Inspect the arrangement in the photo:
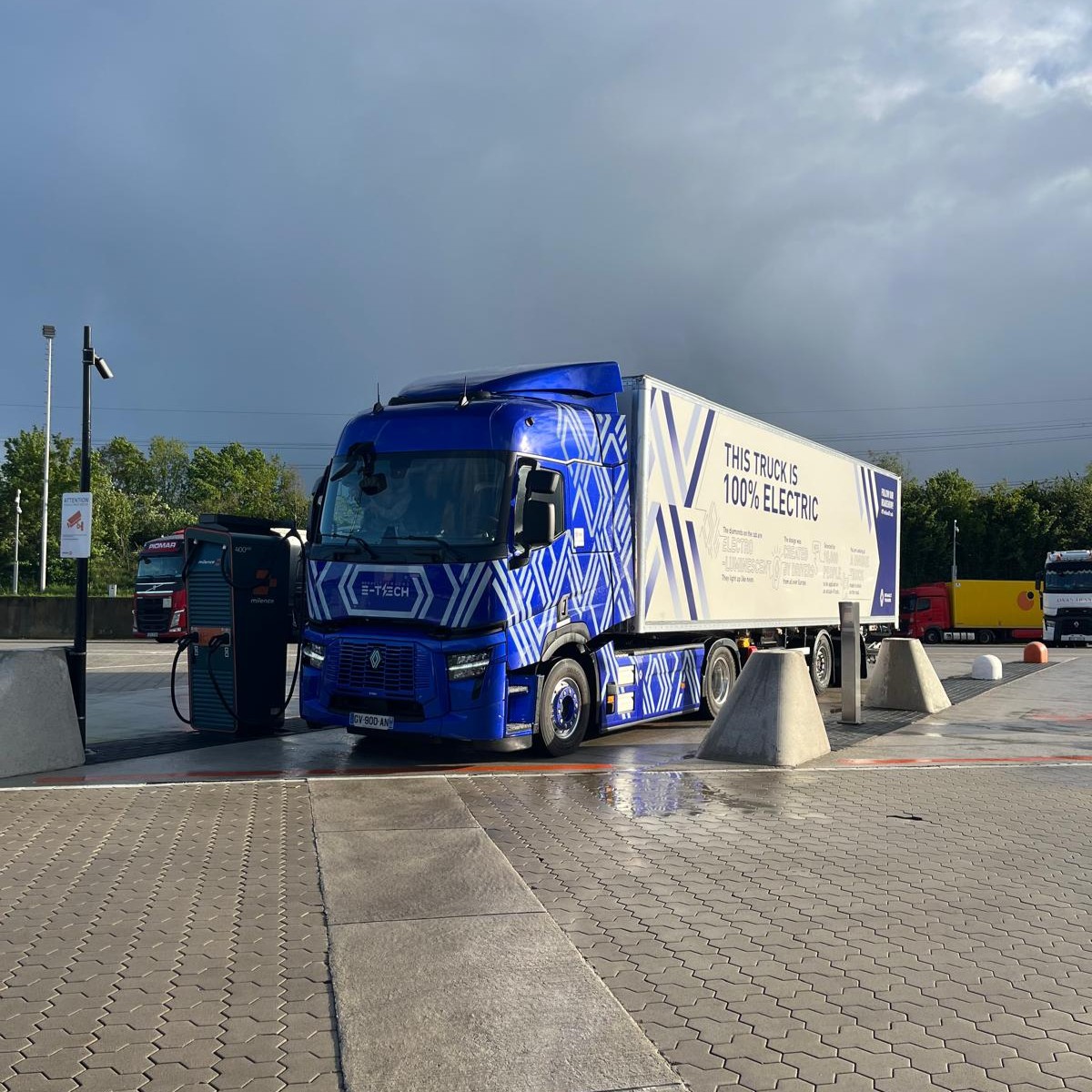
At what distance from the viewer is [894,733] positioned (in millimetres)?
12930

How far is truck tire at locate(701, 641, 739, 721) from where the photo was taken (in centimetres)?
1372

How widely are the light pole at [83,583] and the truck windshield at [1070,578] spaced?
3808cm

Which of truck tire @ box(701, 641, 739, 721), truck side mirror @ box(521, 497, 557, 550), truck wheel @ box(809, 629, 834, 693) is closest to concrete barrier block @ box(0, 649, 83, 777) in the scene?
truck side mirror @ box(521, 497, 557, 550)

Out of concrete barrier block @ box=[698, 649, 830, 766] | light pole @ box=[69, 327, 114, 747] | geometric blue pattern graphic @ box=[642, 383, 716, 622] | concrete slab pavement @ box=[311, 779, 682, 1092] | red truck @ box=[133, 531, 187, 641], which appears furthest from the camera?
red truck @ box=[133, 531, 187, 641]

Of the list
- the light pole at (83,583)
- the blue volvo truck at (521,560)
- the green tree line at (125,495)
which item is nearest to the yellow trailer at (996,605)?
the green tree line at (125,495)

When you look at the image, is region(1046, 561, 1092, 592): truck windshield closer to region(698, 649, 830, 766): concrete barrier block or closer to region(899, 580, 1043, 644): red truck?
region(899, 580, 1043, 644): red truck

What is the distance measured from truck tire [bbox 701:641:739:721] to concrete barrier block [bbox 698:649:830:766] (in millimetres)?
2820

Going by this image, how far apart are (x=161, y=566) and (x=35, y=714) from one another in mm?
25737

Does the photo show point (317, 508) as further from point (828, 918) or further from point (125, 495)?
point (125, 495)

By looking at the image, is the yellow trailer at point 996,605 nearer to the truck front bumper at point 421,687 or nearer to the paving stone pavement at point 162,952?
the truck front bumper at point 421,687

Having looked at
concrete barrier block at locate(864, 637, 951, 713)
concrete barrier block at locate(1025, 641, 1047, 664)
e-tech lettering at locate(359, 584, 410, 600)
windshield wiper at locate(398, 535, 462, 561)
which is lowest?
concrete barrier block at locate(1025, 641, 1047, 664)

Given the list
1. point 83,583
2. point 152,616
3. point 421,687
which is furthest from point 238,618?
point 152,616

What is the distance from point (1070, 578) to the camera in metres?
41.1

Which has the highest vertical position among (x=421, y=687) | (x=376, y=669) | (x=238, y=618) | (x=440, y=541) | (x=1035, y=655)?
(x=440, y=541)
